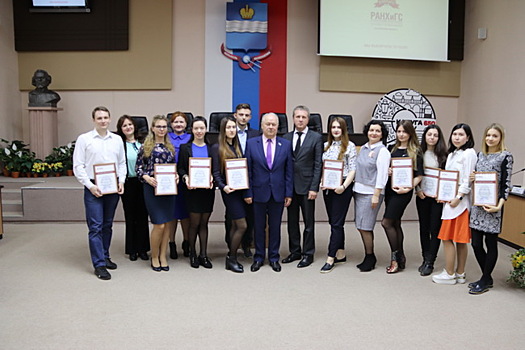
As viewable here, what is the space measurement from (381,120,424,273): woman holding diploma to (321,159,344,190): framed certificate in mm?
426

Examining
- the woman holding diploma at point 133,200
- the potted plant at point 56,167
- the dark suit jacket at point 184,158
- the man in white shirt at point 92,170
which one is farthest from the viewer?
the potted plant at point 56,167

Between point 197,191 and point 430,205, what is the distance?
6.58 ft

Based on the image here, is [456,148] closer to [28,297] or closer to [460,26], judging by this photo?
[28,297]

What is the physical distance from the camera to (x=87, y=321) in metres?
3.29

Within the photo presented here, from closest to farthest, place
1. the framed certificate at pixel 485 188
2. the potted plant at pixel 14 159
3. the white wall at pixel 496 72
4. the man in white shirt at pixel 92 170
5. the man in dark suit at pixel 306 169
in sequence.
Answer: the framed certificate at pixel 485 188 → the man in white shirt at pixel 92 170 → the man in dark suit at pixel 306 169 → the white wall at pixel 496 72 → the potted plant at pixel 14 159

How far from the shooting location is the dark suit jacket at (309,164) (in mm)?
4504

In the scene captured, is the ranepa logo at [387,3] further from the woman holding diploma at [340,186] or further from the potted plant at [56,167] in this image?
the potted plant at [56,167]

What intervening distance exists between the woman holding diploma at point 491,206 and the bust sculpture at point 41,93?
6446 millimetres

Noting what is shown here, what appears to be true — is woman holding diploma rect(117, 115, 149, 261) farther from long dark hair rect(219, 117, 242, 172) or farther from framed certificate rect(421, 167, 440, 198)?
framed certificate rect(421, 167, 440, 198)

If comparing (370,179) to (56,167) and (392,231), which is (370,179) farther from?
(56,167)

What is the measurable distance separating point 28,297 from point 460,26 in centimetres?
775

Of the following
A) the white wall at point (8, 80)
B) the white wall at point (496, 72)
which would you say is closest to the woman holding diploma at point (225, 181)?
the white wall at point (496, 72)

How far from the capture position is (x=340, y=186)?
14.5 feet

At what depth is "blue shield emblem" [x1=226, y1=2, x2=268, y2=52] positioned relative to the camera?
27.4 ft
